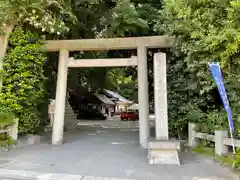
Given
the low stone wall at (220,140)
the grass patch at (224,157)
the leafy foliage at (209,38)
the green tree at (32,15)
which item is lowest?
the grass patch at (224,157)

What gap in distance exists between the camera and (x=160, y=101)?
736 centimetres

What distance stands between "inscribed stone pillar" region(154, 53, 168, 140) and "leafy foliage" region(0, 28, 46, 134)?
4591mm

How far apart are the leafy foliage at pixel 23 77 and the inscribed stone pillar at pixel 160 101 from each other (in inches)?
181

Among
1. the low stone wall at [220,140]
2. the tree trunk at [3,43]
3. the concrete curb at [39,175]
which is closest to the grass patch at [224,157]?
the low stone wall at [220,140]

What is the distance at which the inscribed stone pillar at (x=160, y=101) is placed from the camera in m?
7.21

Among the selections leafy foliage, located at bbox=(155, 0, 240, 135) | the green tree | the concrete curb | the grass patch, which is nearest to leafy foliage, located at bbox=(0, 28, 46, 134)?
the green tree

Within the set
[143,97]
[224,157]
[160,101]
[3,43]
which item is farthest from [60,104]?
[224,157]

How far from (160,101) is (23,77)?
16.6 feet

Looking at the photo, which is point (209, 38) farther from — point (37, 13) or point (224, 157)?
point (37, 13)

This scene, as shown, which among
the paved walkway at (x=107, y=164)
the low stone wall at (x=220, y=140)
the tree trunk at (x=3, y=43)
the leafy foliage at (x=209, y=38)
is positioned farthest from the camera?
the tree trunk at (x=3, y=43)

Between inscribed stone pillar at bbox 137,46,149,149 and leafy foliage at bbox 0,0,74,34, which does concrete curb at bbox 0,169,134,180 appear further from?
leafy foliage at bbox 0,0,74,34

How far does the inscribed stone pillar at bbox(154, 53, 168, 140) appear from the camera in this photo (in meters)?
7.21

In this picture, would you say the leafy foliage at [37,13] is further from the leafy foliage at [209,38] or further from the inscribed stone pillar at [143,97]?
the leafy foliage at [209,38]

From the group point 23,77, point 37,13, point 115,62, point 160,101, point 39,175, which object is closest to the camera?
point 39,175
